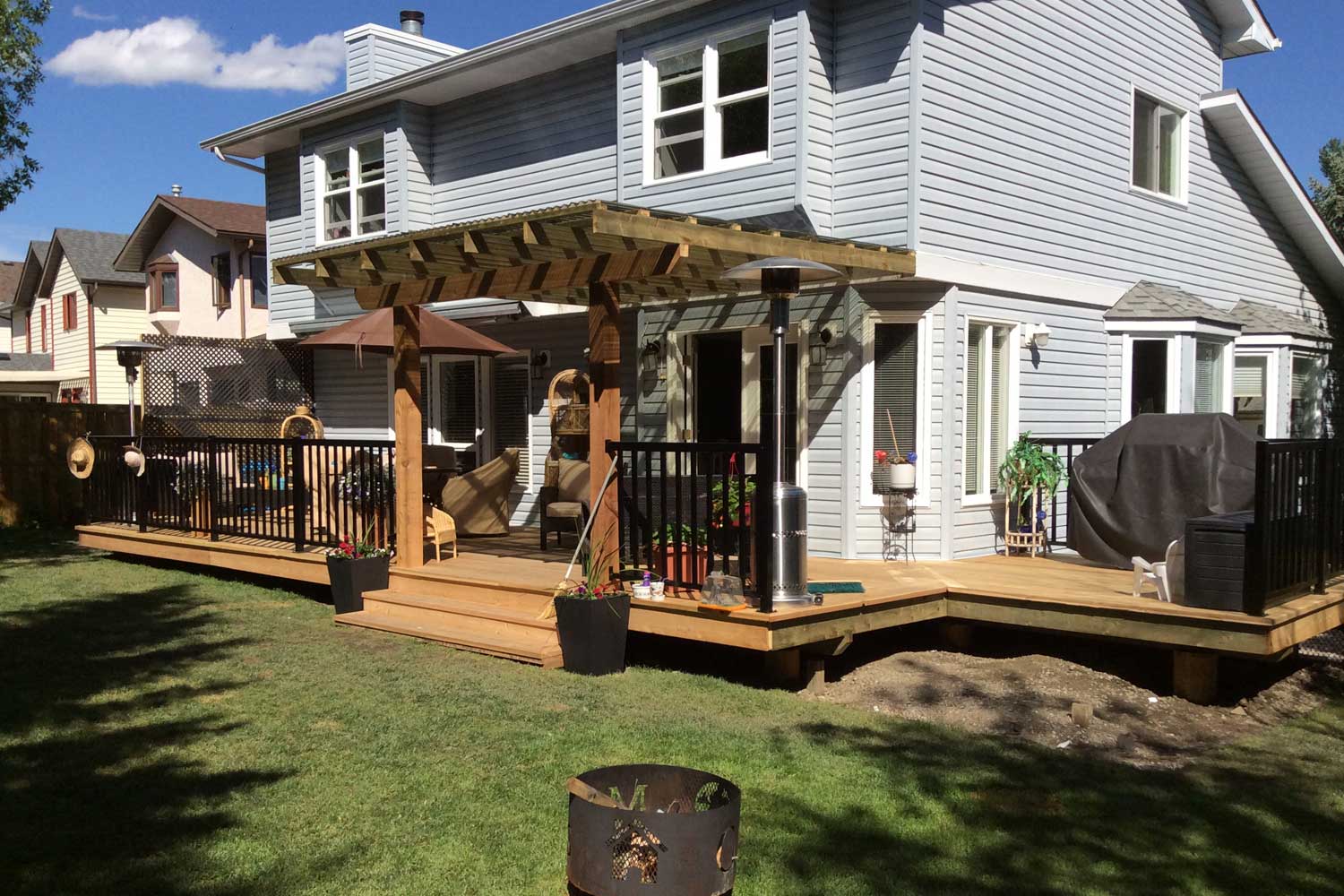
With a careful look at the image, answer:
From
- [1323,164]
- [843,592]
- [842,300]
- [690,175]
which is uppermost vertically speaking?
[1323,164]

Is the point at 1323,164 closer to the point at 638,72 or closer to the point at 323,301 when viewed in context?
the point at 638,72

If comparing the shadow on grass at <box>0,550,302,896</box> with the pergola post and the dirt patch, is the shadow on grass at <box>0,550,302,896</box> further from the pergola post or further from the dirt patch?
the dirt patch

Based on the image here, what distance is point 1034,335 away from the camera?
387 inches

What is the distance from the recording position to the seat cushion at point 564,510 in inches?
380

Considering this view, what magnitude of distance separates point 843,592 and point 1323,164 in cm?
1826

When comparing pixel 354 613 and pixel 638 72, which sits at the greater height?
pixel 638 72

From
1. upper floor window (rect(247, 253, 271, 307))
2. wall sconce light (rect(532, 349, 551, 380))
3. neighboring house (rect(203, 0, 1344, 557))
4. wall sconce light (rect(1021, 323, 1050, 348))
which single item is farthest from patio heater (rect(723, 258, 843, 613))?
upper floor window (rect(247, 253, 271, 307))

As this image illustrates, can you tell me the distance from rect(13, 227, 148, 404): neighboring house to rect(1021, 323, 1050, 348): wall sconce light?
79.4 feet

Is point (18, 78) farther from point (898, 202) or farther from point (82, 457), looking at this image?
point (898, 202)

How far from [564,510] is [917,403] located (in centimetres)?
Answer: 327

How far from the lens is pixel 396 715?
19.3ft

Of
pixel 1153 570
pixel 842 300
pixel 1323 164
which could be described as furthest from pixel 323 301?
pixel 1323 164

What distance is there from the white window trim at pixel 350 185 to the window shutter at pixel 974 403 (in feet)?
24.0

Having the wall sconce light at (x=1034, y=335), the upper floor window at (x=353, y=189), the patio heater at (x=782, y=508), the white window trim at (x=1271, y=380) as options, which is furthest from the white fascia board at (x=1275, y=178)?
the upper floor window at (x=353, y=189)
